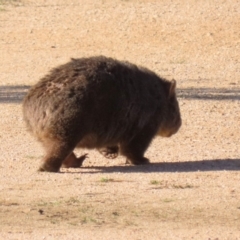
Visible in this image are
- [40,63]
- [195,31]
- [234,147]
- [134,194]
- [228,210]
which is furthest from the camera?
[195,31]

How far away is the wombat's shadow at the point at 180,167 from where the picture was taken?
10.8 metres

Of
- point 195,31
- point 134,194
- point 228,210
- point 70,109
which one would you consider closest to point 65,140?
point 70,109

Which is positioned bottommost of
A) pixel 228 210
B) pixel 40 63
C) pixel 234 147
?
pixel 40 63

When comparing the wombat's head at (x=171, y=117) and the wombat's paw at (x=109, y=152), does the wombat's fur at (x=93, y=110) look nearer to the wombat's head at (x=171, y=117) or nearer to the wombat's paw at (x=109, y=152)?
the wombat's paw at (x=109, y=152)

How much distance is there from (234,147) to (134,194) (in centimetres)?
331

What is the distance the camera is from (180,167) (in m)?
11.0

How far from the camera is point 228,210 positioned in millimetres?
8789

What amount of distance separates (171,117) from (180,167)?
1247mm

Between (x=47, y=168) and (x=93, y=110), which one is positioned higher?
(x=93, y=110)

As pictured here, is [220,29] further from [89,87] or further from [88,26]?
[89,87]

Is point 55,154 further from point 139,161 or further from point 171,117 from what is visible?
point 171,117

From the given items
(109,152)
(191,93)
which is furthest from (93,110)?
(191,93)

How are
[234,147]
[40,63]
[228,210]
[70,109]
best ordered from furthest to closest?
[40,63], [234,147], [70,109], [228,210]

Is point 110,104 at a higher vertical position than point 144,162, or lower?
higher
